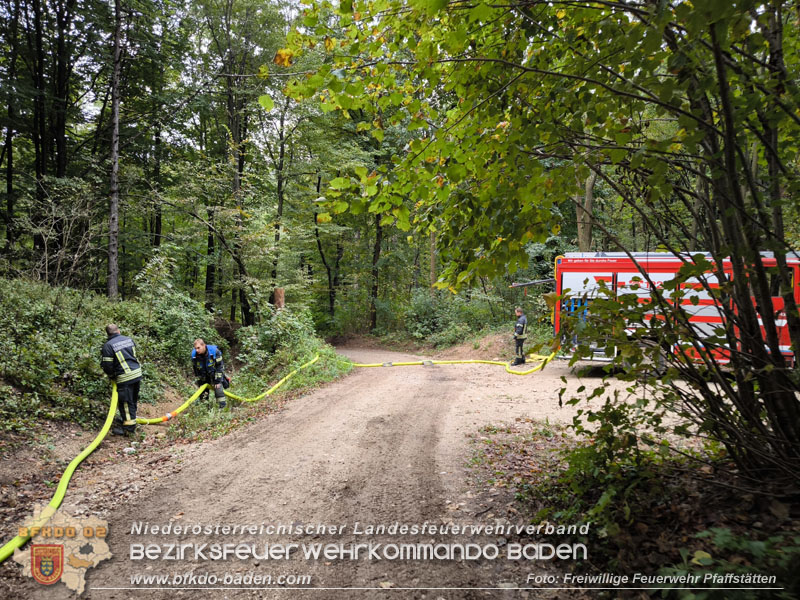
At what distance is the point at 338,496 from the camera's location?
4.43 m

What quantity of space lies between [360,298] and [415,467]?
2114 centimetres

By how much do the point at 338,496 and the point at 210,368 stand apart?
17.4 ft

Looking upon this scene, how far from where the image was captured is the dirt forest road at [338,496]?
3.07 m

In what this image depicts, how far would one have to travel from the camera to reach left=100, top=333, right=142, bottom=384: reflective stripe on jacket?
268 inches

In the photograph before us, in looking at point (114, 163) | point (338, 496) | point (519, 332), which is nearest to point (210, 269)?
point (114, 163)

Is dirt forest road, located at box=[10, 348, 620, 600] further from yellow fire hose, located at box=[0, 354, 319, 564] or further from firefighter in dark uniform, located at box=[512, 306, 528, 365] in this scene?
firefighter in dark uniform, located at box=[512, 306, 528, 365]

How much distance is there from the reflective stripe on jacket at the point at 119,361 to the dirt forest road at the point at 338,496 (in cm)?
200

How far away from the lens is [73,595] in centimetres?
306

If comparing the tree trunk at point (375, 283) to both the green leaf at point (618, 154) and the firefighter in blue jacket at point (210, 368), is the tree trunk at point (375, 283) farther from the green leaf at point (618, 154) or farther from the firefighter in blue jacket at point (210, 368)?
the green leaf at point (618, 154)

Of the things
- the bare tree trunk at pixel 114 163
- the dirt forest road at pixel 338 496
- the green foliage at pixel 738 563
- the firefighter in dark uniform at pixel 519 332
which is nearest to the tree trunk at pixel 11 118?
the bare tree trunk at pixel 114 163

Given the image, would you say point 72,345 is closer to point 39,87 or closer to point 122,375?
point 122,375

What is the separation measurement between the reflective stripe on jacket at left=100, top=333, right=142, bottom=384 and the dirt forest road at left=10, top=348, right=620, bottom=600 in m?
2.00

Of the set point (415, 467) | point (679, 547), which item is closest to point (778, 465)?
point (679, 547)

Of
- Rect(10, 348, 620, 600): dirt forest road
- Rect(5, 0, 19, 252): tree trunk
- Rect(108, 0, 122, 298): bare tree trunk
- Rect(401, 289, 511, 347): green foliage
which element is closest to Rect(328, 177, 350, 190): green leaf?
Rect(10, 348, 620, 600): dirt forest road
